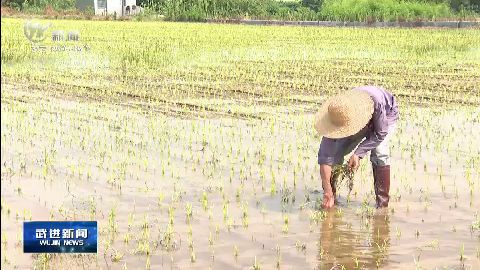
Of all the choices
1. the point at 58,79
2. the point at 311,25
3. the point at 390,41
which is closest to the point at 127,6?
the point at 311,25

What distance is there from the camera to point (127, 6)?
136ft

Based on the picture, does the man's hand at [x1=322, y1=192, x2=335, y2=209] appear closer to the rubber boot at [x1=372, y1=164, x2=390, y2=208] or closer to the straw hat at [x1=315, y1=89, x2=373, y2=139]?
the rubber boot at [x1=372, y1=164, x2=390, y2=208]

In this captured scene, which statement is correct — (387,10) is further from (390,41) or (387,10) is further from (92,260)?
(92,260)

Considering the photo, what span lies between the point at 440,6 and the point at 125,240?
31594mm

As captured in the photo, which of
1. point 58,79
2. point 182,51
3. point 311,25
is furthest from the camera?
point 311,25

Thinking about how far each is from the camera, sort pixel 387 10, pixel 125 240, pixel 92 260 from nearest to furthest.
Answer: pixel 92 260
pixel 125 240
pixel 387 10

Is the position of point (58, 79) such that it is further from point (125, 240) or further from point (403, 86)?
point (125, 240)

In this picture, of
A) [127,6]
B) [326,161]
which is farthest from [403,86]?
[127,6]

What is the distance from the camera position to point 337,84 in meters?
12.4

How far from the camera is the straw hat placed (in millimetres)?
5012

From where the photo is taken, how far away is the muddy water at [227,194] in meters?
4.30

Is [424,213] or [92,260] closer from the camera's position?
[92,260]

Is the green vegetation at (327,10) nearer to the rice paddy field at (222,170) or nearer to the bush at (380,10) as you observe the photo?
the bush at (380,10)

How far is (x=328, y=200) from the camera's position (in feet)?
17.3
